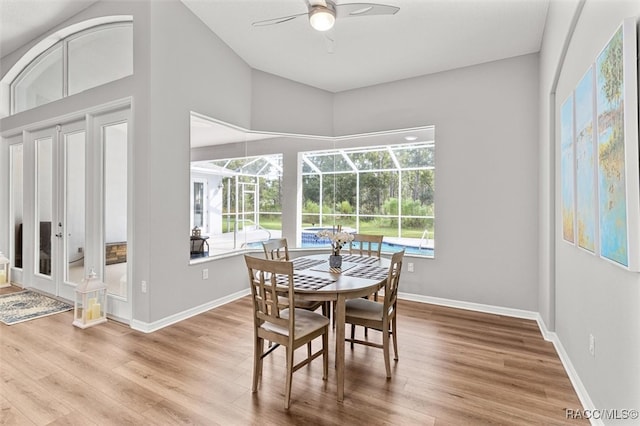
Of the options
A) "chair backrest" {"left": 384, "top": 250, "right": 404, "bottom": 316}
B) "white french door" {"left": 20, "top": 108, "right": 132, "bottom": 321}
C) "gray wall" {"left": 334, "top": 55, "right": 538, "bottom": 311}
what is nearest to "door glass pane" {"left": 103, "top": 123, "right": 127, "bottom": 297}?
A: "white french door" {"left": 20, "top": 108, "right": 132, "bottom": 321}

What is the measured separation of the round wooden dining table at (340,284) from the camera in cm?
223

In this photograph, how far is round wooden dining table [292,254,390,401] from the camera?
7.31ft

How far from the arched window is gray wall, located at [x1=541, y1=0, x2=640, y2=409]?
166 inches

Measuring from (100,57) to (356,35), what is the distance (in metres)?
3.22

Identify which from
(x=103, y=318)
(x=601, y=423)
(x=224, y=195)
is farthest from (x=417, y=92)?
(x=103, y=318)

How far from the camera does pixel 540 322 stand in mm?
3561

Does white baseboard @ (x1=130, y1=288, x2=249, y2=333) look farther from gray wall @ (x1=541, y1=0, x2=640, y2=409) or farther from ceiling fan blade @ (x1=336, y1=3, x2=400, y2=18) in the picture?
gray wall @ (x1=541, y1=0, x2=640, y2=409)

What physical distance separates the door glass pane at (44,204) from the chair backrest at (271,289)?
4.10 meters

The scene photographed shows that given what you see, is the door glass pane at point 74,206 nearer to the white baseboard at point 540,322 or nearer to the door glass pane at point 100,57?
the door glass pane at point 100,57

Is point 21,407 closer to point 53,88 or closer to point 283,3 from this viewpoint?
point 283,3

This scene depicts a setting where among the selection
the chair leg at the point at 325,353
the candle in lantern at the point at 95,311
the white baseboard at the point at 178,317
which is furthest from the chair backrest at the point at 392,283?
the candle in lantern at the point at 95,311

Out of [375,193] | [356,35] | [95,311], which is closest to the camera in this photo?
[95,311]

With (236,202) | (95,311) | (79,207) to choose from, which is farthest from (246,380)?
(79,207)

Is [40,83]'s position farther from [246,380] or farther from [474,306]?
[474,306]
